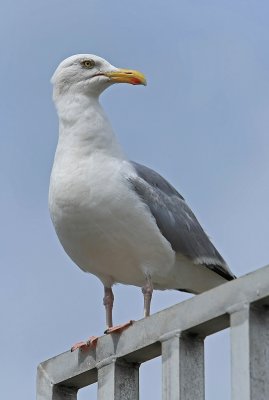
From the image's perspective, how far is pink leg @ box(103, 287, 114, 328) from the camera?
401 inches

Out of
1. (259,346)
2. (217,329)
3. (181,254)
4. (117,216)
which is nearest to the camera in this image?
(259,346)

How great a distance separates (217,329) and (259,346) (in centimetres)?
48

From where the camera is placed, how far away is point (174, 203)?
1045cm

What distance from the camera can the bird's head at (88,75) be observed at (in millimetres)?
10859

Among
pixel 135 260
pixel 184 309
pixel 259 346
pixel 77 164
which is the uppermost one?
pixel 77 164

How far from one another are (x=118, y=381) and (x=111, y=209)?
3.30m

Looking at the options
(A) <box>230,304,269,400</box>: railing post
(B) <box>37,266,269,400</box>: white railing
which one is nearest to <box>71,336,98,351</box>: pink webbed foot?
(B) <box>37,266,269,400</box>: white railing

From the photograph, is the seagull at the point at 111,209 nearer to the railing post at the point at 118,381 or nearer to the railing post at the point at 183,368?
the railing post at the point at 118,381

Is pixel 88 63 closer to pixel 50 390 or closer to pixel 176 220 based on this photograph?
pixel 176 220

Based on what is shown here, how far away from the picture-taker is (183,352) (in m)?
5.88

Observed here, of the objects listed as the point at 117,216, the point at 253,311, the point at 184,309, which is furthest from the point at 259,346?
the point at 117,216

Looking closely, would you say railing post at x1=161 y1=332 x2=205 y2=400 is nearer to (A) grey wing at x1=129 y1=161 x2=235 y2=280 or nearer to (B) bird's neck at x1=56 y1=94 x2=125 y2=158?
(A) grey wing at x1=129 y1=161 x2=235 y2=280

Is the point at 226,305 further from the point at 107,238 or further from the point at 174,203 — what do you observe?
the point at 174,203

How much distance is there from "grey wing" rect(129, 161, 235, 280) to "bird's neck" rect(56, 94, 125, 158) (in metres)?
0.29
